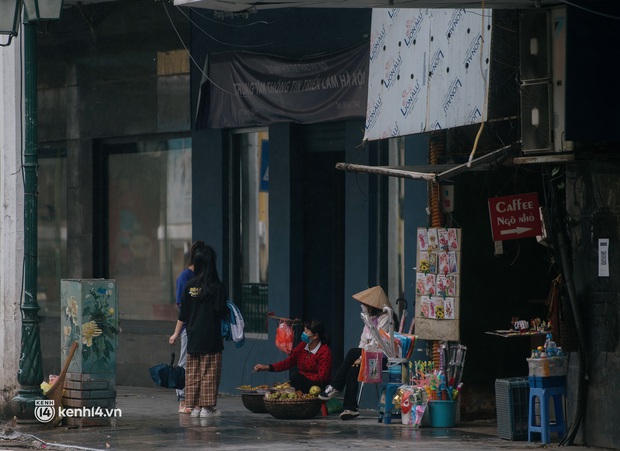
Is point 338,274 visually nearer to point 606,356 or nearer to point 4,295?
point 4,295

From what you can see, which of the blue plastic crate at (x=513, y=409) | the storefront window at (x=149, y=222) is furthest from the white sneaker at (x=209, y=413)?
the storefront window at (x=149, y=222)

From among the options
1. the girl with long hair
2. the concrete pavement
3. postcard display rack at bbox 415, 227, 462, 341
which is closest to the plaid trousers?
the girl with long hair

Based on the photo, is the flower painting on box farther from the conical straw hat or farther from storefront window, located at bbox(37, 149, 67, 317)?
storefront window, located at bbox(37, 149, 67, 317)

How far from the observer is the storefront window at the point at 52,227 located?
72.4 feet

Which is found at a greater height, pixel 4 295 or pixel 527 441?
pixel 4 295

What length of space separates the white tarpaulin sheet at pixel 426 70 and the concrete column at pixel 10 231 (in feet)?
12.6

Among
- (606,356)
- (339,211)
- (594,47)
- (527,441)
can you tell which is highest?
(594,47)

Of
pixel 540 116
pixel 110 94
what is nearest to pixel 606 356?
pixel 540 116

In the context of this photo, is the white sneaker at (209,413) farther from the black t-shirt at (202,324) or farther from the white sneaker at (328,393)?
the white sneaker at (328,393)

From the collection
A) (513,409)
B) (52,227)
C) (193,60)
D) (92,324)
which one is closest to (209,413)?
(92,324)

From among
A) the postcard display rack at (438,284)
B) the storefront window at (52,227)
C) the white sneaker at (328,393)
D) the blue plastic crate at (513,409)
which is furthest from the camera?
the storefront window at (52,227)

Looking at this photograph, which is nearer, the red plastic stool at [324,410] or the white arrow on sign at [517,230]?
the white arrow on sign at [517,230]

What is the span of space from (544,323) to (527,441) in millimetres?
1682

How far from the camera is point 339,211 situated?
59.9ft
